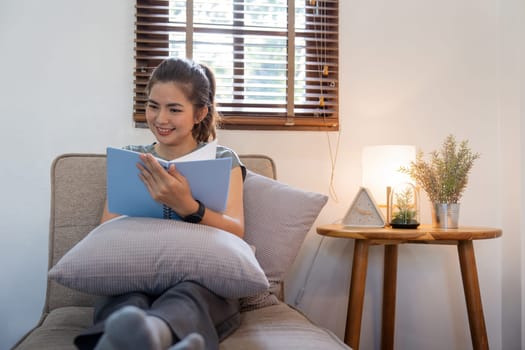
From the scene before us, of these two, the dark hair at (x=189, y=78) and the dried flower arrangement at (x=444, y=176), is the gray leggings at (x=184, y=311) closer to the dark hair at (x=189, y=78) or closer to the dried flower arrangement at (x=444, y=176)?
the dark hair at (x=189, y=78)

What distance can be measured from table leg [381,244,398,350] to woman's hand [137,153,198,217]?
3.26 feet

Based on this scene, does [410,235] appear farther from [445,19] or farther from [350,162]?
[445,19]

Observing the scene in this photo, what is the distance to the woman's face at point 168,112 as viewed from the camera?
1540 mm

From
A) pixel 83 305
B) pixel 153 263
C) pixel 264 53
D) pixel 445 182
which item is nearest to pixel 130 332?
pixel 153 263

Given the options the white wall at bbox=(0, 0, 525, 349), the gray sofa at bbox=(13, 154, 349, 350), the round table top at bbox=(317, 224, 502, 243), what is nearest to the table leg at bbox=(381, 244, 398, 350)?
the white wall at bbox=(0, 0, 525, 349)

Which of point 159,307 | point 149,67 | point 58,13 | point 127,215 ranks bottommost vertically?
point 159,307

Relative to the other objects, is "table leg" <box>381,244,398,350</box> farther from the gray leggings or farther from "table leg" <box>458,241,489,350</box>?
the gray leggings

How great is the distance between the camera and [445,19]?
2.18 meters

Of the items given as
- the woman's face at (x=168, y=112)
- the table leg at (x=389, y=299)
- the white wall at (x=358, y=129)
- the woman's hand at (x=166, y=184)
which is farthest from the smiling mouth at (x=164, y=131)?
the table leg at (x=389, y=299)

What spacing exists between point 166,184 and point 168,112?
1.32 feet

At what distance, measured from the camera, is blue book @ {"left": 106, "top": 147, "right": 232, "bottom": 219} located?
3.95 ft

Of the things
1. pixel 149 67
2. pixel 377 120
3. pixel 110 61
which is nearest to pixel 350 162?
pixel 377 120

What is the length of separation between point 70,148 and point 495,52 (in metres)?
1.74

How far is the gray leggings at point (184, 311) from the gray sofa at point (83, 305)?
6 centimetres
